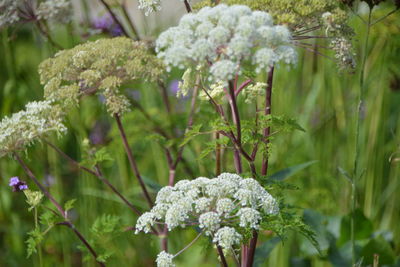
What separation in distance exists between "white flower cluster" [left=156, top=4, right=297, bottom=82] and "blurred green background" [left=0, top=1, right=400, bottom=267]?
4.14 ft

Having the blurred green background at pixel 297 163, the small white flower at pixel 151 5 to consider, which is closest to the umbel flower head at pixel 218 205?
the small white flower at pixel 151 5

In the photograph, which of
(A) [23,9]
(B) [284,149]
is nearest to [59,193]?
(A) [23,9]

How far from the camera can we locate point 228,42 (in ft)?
5.95

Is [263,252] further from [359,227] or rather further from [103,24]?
[103,24]

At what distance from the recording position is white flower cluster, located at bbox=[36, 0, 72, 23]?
3020 mm

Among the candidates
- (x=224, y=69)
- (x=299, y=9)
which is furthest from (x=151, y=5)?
(x=224, y=69)

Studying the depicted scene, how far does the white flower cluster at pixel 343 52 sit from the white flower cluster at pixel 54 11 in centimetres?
144

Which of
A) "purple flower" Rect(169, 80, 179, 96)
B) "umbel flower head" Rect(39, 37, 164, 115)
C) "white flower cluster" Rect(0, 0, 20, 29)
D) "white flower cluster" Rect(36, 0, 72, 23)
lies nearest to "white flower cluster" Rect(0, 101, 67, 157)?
"umbel flower head" Rect(39, 37, 164, 115)

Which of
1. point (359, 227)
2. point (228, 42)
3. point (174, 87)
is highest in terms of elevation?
point (174, 87)

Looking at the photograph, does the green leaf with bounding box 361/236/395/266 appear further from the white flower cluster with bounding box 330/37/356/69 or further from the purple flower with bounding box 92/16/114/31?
the purple flower with bounding box 92/16/114/31

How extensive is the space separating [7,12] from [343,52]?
5.19 ft

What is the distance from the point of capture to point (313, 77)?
4.42m

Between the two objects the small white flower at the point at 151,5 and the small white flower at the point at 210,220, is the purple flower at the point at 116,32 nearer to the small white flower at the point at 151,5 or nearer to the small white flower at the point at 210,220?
the small white flower at the point at 151,5

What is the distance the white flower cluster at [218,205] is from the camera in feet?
5.95
